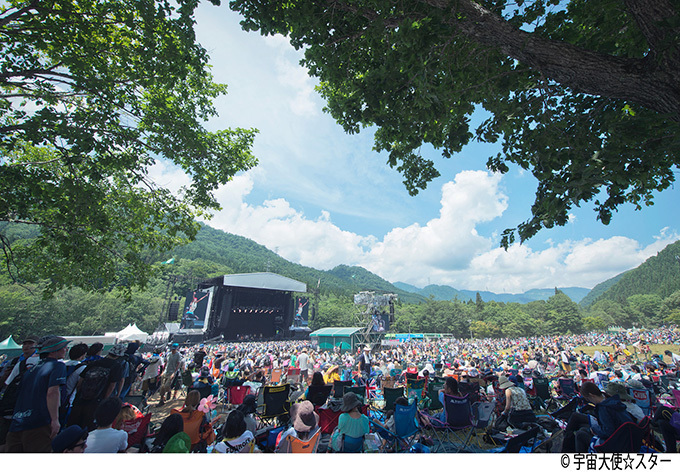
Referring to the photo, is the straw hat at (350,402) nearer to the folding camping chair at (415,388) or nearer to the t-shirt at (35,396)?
the t-shirt at (35,396)

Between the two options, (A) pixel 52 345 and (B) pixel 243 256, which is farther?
(B) pixel 243 256

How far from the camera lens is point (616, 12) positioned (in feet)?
12.4

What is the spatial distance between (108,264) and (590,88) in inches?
Answer: 395

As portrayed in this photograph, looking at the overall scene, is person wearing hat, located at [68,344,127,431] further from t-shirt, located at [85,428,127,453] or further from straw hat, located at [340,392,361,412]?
straw hat, located at [340,392,361,412]

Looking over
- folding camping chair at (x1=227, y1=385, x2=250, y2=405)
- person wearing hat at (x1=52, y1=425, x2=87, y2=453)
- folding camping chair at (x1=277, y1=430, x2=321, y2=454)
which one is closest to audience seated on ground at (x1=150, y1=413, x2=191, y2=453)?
person wearing hat at (x1=52, y1=425, x2=87, y2=453)

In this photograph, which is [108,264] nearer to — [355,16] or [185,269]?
[355,16]

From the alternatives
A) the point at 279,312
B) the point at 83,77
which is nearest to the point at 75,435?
the point at 83,77

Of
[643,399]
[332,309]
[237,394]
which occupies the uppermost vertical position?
[643,399]

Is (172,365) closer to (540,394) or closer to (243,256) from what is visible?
(540,394)

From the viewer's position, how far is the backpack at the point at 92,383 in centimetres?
371

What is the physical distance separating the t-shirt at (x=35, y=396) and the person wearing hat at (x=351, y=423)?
331cm

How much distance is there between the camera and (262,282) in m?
44.3

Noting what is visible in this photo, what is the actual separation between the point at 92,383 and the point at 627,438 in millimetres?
6531

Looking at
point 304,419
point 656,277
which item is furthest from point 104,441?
point 656,277
